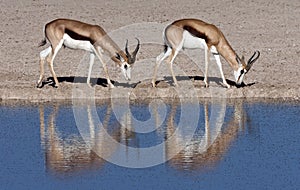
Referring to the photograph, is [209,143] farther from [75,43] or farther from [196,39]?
[75,43]

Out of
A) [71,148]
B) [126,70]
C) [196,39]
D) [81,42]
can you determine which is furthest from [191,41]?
[71,148]

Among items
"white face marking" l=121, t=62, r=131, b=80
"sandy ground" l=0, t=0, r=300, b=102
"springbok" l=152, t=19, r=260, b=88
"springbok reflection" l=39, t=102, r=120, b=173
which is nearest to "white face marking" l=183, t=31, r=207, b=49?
"springbok" l=152, t=19, r=260, b=88

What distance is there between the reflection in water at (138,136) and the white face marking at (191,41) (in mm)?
1467

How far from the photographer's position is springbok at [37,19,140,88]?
51.9 feet

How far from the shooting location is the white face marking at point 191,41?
15891 millimetres

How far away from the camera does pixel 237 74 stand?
1595cm

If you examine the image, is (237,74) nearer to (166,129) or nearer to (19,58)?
(166,129)

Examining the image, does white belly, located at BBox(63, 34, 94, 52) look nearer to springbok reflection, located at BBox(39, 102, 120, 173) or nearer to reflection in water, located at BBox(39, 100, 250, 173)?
reflection in water, located at BBox(39, 100, 250, 173)

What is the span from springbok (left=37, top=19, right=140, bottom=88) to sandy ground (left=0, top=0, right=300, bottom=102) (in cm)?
35

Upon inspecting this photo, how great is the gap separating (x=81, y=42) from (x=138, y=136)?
3.81 m

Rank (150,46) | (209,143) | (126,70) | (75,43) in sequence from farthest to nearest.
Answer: (150,46) → (126,70) → (75,43) → (209,143)

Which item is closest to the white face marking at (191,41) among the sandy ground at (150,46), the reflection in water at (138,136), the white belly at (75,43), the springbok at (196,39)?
the springbok at (196,39)

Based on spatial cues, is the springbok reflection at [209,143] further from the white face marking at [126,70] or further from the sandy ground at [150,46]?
the white face marking at [126,70]

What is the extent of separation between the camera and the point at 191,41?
15922 millimetres
